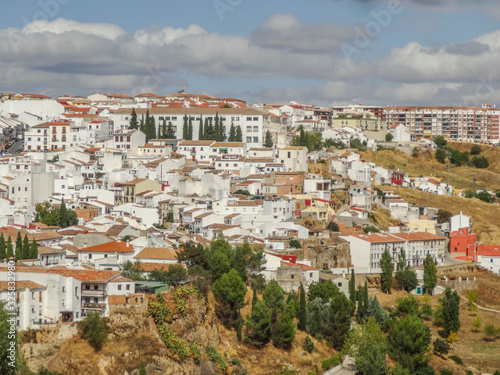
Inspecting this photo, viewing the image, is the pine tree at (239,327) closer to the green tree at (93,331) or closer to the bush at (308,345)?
the bush at (308,345)

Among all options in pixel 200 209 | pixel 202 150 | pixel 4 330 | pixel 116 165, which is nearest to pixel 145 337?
pixel 4 330

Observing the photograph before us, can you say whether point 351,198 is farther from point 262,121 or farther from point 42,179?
point 42,179

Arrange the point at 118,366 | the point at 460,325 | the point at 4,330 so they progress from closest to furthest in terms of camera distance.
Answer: the point at 4,330
the point at 118,366
the point at 460,325

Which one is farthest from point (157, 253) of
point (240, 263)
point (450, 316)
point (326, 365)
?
point (450, 316)

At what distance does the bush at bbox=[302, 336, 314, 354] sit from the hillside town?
Result: 5.47 m

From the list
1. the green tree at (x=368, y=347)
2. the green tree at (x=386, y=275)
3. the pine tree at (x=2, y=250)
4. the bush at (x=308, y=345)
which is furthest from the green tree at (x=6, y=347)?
the green tree at (x=386, y=275)

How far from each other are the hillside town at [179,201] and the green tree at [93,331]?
3.15 ft

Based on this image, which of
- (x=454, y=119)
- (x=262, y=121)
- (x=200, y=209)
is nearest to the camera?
(x=200, y=209)

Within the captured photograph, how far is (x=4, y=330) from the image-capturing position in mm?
27594

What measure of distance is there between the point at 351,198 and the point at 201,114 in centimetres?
2004

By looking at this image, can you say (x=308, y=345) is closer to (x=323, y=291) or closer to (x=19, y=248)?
(x=323, y=291)

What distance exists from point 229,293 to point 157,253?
16.9 feet

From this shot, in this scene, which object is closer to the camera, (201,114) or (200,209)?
(200,209)

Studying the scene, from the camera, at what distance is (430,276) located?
176 ft
